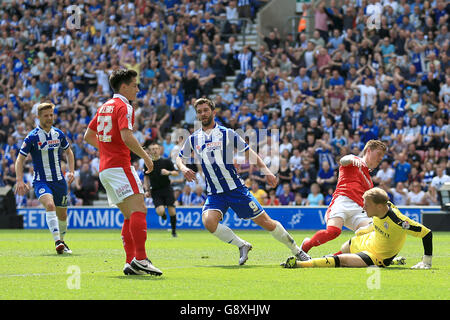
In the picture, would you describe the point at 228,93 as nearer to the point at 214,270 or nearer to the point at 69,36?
the point at 69,36

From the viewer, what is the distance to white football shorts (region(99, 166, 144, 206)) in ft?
28.0

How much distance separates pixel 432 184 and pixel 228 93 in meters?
7.94

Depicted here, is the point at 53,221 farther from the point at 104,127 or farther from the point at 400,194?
the point at 400,194

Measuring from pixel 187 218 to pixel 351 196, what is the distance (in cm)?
1281

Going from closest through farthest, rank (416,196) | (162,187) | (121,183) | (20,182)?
1. (121,183)
2. (20,182)
3. (162,187)
4. (416,196)

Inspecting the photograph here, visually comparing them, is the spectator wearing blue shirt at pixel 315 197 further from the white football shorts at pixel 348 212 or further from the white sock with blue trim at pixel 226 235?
the white sock with blue trim at pixel 226 235

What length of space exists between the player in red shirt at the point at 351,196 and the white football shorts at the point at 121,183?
270 cm

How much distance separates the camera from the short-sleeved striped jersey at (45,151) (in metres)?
12.9

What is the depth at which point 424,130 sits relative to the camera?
2100cm

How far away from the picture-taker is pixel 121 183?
855cm

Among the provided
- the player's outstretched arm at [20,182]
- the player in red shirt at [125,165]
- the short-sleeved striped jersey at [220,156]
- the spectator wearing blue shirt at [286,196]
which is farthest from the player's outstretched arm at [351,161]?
the spectator wearing blue shirt at [286,196]

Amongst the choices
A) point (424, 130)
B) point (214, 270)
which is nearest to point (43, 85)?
point (424, 130)

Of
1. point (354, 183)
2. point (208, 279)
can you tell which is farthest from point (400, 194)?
point (208, 279)

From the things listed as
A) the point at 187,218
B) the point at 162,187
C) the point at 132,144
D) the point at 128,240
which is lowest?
the point at 187,218
